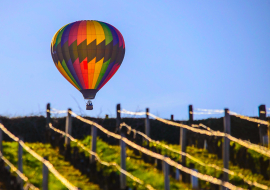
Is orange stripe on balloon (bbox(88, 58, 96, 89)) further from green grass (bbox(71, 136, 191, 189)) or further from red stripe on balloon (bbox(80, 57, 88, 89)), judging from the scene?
green grass (bbox(71, 136, 191, 189))

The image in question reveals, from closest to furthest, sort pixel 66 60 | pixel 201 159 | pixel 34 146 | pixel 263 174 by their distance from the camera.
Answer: pixel 263 174
pixel 201 159
pixel 34 146
pixel 66 60

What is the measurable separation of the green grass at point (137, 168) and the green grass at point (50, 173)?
82 cm

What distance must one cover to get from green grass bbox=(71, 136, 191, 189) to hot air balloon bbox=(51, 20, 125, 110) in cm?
1708

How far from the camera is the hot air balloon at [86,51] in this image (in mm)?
34750

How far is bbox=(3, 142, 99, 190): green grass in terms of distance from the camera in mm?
13484

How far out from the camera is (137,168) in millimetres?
14617

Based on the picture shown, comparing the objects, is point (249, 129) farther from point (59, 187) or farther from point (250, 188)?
point (59, 187)

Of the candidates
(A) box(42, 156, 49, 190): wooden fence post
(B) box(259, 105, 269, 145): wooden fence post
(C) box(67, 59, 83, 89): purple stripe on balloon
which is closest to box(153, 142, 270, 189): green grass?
(B) box(259, 105, 269, 145): wooden fence post

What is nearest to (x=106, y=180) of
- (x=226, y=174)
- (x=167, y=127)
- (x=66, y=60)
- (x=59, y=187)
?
(x=59, y=187)

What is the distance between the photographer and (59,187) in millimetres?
13211

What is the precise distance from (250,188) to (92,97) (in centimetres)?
2440

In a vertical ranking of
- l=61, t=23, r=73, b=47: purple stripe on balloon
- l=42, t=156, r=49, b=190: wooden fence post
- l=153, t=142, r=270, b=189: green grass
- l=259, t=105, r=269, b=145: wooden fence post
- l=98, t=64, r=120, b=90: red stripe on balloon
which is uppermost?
l=61, t=23, r=73, b=47: purple stripe on balloon

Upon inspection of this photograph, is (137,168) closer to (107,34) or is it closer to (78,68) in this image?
(78,68)

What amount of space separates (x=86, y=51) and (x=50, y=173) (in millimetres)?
20893
